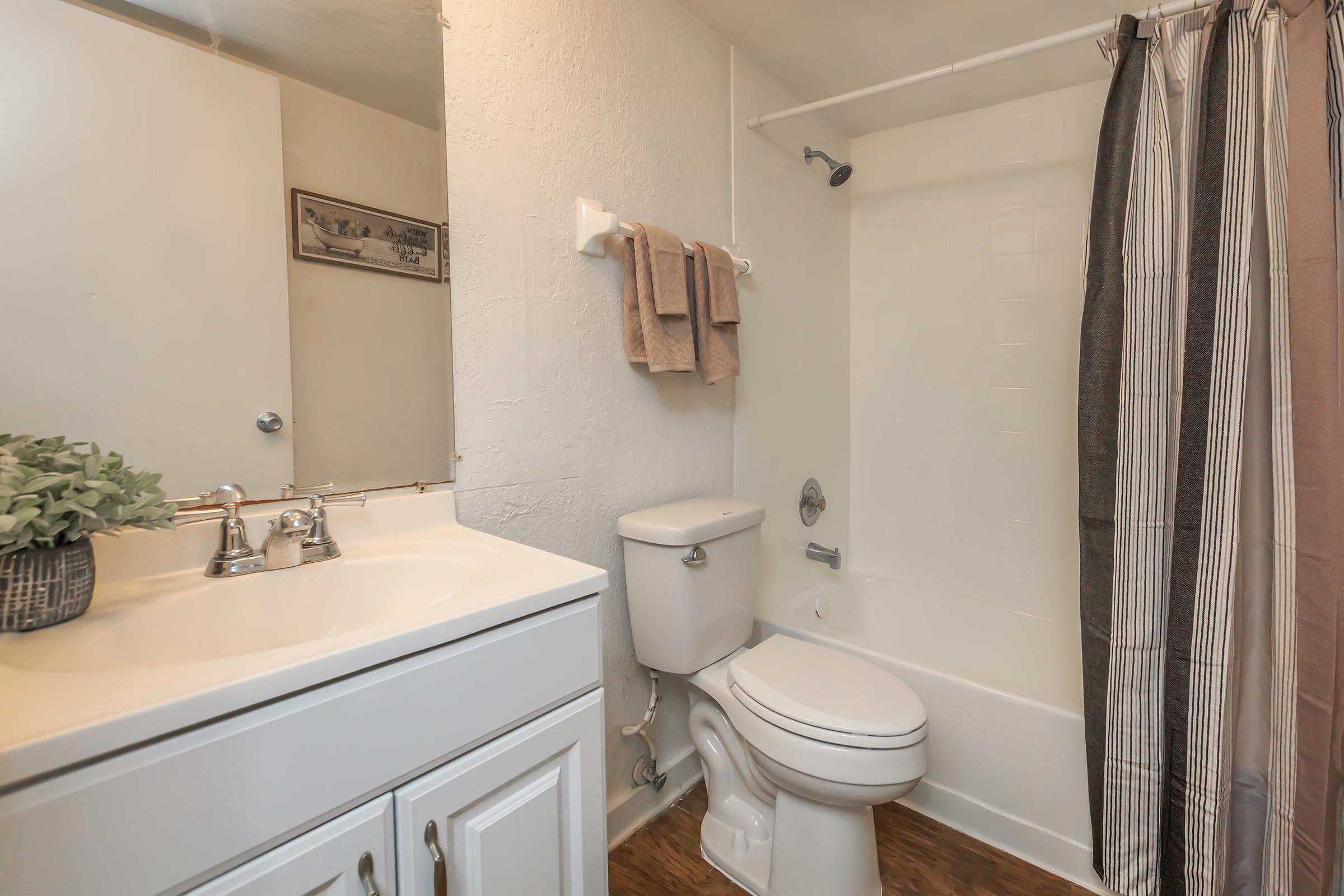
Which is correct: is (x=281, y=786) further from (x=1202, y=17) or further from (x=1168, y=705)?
(x=1202, y=17)

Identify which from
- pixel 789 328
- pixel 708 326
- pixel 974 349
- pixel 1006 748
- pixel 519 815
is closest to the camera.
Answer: pixel 519 815

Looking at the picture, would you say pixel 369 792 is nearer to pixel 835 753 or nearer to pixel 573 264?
pixel 835 753

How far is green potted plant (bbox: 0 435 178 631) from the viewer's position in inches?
23.3

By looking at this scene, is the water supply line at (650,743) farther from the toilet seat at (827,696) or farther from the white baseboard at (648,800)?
the toilet seat at (827,696)

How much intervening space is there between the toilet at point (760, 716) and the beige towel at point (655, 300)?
39 centimetres

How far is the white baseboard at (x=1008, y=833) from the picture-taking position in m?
1.35

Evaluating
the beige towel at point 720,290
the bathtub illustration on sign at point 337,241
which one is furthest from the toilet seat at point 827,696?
the bathtub illustration on sign at point 337,241

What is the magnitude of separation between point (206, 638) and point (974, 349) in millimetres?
2333

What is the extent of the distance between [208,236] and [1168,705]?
6.22 feet

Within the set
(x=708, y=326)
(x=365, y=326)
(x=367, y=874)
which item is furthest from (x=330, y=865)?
(x=708, y=326)

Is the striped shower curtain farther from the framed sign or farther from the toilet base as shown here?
the framed sign

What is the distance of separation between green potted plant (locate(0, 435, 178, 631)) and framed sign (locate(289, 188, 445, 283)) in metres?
0.44

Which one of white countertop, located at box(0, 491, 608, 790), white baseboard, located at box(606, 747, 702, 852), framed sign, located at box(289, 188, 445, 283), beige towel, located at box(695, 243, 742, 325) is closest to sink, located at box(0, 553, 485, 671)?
white countertop, located at box(0, 491, 608, 790)

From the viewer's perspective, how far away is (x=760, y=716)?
1227mm
